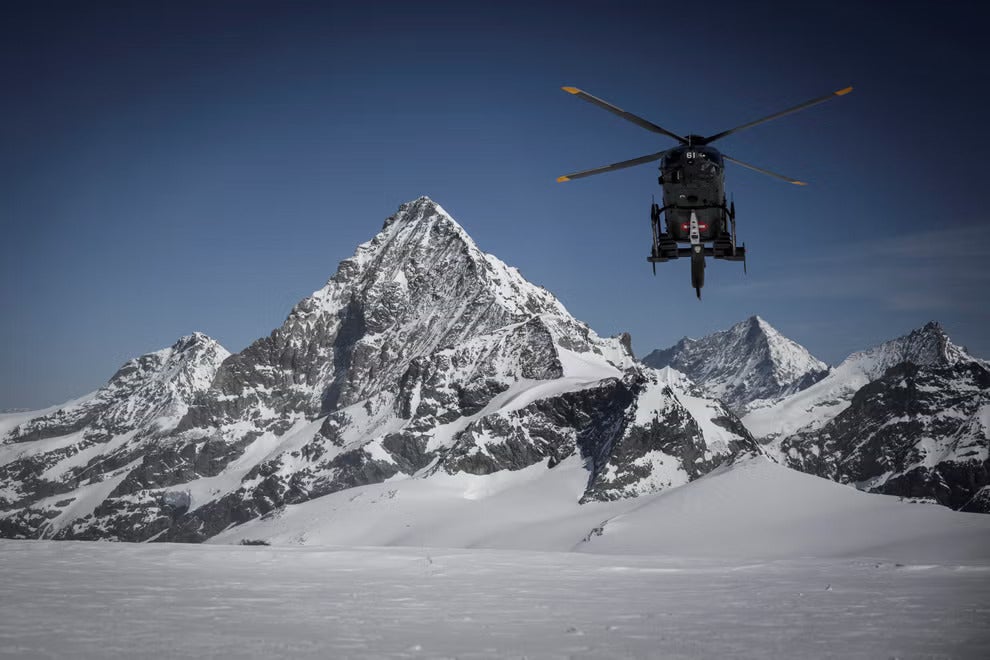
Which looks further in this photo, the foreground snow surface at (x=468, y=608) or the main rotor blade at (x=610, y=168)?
the main rotor blade at (x=610, y=168)

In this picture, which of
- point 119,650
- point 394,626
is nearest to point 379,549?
point 394,626

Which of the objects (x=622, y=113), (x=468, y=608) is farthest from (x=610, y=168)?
(x=468, y=608)

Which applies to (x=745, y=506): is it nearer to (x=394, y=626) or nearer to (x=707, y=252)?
(x=707, y=252)

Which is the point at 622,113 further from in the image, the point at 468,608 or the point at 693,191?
the point at 468,608

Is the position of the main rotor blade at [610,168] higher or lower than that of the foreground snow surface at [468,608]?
higher

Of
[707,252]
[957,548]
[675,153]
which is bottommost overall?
[957,548]

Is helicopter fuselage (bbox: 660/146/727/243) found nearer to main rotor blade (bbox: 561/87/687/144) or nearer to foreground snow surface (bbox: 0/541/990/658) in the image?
main rotor blade (bbox: 561/87/687/144)

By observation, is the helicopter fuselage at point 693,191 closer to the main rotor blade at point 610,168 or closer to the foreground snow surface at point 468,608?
the main rotor blade at point 610,168

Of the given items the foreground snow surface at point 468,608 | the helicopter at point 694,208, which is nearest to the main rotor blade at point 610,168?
the helicopter at point 694,208
